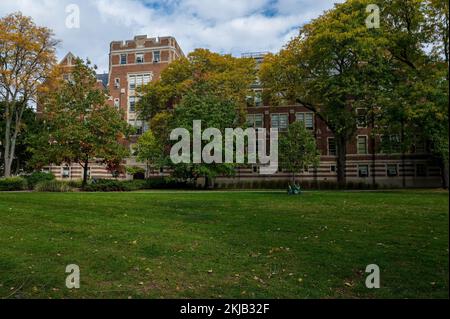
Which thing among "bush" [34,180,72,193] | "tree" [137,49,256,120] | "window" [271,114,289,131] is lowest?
"bush" [34,180,72,193]

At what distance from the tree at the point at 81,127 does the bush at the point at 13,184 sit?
2.57 metres

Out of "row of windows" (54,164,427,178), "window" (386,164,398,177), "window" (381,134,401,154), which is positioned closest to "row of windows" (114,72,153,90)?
"row of windows" (54,164,427,178)

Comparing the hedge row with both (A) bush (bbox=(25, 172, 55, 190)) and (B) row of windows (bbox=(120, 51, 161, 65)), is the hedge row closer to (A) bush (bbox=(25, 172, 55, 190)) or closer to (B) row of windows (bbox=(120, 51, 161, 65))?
(A) bush (bbox=(25, 172, 55, 190))

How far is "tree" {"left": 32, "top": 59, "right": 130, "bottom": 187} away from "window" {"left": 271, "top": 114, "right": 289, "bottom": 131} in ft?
80.3

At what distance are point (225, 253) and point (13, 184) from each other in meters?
27.5

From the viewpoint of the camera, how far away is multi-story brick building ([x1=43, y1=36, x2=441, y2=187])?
4569cm

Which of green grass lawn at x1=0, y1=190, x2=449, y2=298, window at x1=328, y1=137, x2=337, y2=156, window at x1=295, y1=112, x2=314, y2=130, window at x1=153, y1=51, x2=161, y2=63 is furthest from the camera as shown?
window at x1=153, y1=51, x2=161, y2=63

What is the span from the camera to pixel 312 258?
8508 mm

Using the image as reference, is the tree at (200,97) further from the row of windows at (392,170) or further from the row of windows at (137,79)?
the row of windows at (392,170)

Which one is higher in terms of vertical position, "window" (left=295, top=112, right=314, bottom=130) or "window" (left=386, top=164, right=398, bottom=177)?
"window" (left=295, top=112, right=314, bottom=130)

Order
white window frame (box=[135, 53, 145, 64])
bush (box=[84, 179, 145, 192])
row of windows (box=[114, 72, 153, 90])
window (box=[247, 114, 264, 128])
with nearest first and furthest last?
bush (box=[84, 179, 145, 192])
window (box=[247, 114, 264, 128])
row of windows (box=[114, 72, 153, 90])
white window frame (box=[135, 53, 145, 64])

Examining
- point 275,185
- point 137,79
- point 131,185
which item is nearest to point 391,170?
point 275,185

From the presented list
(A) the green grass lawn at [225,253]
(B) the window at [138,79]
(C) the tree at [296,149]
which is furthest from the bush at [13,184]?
(B) the window at [138,79]
